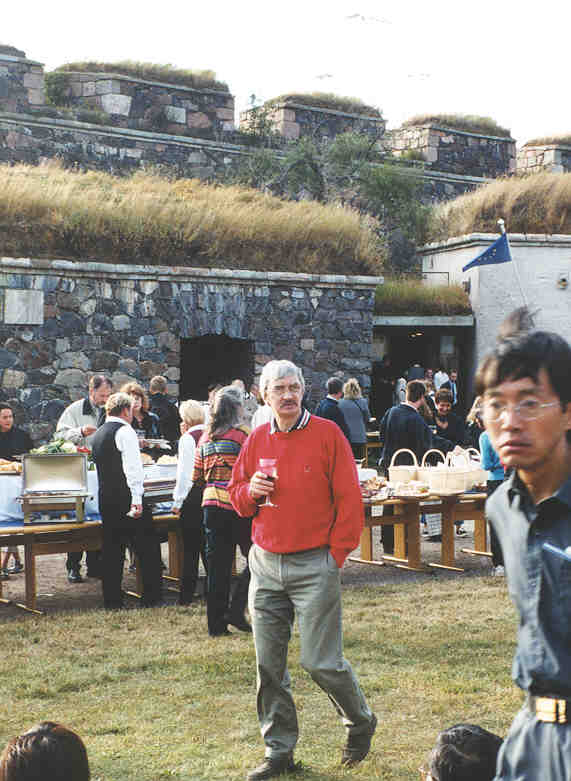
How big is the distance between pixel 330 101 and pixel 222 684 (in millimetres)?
23685

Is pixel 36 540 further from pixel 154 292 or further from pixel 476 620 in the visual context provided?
pixel 154 292

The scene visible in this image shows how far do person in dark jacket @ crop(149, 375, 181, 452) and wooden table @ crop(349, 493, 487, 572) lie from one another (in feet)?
10.4

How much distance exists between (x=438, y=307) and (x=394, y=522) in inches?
481

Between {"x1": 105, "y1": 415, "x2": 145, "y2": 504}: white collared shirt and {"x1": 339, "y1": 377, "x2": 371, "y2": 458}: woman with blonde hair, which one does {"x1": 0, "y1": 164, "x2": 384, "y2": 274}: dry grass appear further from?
{"x1": 105, "y1": 415, "x2": 145, "y2": 504}: white collared shirt

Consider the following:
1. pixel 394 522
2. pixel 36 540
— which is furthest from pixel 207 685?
pixel 394 522

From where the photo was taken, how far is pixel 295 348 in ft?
60.2

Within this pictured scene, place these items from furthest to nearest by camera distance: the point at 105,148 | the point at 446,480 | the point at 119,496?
the point at 105,148 < the point at 446,480 < the point at 119,496

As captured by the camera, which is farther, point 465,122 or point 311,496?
point 465,122

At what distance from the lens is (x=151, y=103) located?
25672 mm

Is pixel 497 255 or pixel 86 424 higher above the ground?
pixel 497 255

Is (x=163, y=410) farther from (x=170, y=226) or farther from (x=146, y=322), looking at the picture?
(x=170, y=226)

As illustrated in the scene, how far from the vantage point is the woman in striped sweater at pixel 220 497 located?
776 centimetres

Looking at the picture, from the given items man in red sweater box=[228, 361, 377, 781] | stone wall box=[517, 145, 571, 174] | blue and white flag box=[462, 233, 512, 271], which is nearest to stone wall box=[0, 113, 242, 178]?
blue and white flag box=[462, 233, 512, 271]

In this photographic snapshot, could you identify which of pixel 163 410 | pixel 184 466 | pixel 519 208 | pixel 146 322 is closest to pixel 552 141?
pixel 519 208
